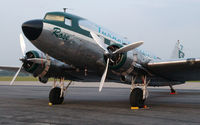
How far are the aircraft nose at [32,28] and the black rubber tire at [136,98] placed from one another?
214 inches

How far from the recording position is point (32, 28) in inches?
396

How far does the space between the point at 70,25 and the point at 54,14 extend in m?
0.91

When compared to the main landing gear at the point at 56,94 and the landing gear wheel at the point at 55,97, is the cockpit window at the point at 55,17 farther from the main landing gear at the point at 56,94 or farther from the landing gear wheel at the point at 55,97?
the landing gear wheel at the point at 55,97

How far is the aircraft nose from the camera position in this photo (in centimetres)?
1005

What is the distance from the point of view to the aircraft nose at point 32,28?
A: 10047 millimetres

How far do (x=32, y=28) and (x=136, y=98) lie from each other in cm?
595

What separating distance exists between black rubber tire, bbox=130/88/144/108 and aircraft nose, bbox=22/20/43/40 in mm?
5435

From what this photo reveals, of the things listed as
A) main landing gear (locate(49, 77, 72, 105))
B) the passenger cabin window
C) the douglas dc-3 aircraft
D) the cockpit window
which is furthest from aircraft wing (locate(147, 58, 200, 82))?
main landing gear (locate(49, 77, 72, 105))

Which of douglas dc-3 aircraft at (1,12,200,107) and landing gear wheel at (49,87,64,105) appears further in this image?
landing gear wheel at (49,87,64,105)

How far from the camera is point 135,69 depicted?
1195cm

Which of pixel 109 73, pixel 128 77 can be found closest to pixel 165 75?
pixel 128 77

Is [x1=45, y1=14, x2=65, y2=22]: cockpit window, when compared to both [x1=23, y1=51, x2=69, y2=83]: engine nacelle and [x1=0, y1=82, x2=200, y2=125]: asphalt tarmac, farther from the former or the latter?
[x1=0, y1=82, x2=200, y2=125]: asphalt tarmac

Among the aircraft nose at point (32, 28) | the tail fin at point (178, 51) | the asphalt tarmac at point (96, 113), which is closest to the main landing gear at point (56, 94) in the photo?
the asphalt tarmac at point (96, 113)

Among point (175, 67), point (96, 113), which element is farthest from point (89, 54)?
point (175, 67)
